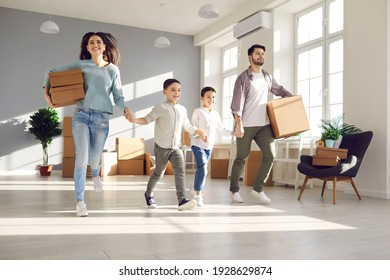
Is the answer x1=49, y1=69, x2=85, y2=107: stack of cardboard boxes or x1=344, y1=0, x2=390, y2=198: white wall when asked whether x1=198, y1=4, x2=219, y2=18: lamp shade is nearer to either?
x1=344, y1=0, x2=390, y2=198: white wall

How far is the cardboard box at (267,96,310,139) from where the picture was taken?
143 inches

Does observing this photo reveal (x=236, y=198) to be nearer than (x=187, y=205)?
No

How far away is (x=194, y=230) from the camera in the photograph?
2418mm

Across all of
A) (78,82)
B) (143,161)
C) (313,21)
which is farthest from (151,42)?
(78,82)

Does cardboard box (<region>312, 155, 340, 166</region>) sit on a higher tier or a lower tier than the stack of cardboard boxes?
lower

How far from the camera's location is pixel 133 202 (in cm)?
375

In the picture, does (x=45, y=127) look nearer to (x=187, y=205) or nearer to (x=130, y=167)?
(x=130, y=167)

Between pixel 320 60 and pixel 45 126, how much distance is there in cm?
520

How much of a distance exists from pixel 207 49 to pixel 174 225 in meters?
7.56

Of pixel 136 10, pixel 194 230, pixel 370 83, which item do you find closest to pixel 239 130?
pixel 194 230

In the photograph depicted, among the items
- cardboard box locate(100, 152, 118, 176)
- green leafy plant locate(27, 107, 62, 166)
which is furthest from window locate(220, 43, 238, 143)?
green leafy plant locate(27, 107, 62, 166)

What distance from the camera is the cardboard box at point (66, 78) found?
2723mm

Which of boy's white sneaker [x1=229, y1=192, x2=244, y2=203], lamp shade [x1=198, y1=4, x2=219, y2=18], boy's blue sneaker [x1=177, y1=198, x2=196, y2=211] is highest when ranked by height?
lamp shade [x1=198, y1=4, x2=219, y2=18]

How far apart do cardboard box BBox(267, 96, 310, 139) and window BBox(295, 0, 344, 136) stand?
2260 mm
